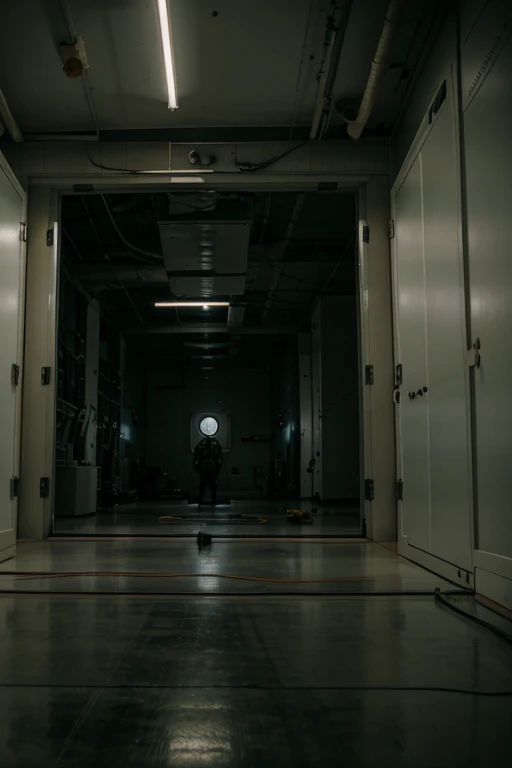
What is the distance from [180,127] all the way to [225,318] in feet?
26.5

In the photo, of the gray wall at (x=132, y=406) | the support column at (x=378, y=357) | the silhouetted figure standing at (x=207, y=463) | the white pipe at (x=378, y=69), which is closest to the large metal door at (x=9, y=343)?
the white pipe at (x=378, y=69)

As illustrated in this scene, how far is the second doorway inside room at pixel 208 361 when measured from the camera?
7.26 m

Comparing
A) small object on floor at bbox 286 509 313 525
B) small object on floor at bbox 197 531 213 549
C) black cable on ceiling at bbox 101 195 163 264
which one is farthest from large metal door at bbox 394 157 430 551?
black cable on ceiling at bbox 101 195 163 264

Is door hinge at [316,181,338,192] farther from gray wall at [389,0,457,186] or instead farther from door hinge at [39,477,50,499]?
door hinge at [39,477,50,499]

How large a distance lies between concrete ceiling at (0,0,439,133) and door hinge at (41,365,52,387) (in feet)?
5.86

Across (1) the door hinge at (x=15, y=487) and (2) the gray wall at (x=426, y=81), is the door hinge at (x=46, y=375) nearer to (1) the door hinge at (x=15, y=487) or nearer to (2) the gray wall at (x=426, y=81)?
(1) the door hinge at (x=15, y=487)

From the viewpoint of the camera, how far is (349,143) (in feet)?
17.3

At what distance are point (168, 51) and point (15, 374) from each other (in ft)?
7.68

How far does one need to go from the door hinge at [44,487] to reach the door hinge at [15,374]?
2.50ft

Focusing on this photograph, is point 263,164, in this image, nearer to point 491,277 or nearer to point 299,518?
point 491,277

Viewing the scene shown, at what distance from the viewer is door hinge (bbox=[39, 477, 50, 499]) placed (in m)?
5.10

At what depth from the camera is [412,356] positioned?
4.38 meters

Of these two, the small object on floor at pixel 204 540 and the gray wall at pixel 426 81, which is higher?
the gray wall at pixel 426 81

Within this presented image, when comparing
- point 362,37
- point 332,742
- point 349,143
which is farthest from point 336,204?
point 332,742
